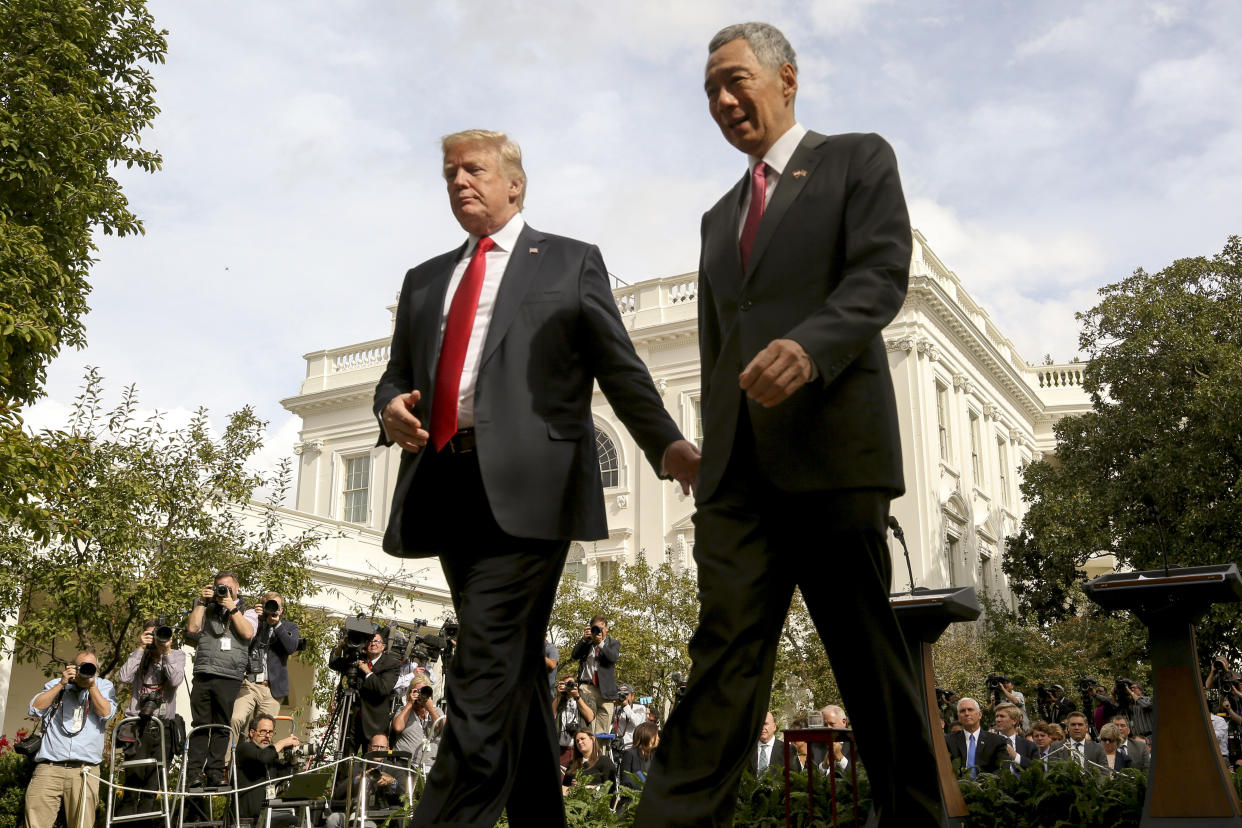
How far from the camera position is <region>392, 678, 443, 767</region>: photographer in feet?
37.6

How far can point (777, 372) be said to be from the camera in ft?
8.30

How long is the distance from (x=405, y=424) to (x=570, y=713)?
10710mm

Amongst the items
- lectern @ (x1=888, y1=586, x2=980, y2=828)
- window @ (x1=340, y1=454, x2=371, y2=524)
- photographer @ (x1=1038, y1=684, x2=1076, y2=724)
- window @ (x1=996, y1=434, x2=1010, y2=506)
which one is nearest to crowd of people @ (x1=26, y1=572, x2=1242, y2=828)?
photographer @ (x1=1038, y1=684, x2=1076, y2=724)

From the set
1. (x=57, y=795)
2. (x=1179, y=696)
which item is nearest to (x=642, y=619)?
(x=57, y=795)

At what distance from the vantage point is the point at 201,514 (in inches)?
701

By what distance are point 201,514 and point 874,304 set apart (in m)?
16.6

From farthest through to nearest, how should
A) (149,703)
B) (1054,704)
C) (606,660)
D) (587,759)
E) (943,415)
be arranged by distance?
(943,415)
(1054,704)
(606,660)
(587,759)
(149,703)

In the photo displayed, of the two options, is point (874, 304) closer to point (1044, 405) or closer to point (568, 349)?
point (568, 349)

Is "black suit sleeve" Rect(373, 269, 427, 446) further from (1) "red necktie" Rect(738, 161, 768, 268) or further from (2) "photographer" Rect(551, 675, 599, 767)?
(2) "photographer" Rect(551, 675, 599, 767)

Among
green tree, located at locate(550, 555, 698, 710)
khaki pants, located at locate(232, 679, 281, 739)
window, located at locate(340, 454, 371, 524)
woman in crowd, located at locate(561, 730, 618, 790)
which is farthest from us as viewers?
window, located at locate(340, 454, 371, 524)

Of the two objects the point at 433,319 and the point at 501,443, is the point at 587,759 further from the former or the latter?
the point at 501,443

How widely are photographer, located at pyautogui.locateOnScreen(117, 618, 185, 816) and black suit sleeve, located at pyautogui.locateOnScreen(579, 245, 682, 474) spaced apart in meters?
7.72

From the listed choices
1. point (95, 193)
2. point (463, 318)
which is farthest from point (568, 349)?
point (95, 193)

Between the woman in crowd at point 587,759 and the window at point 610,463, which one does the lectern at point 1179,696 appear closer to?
the woman in crowd at point 587,759
